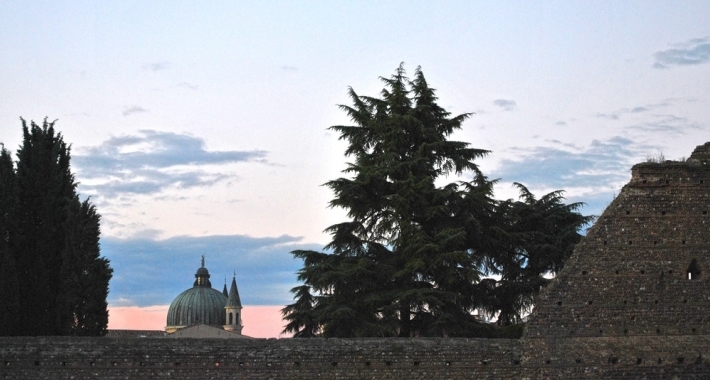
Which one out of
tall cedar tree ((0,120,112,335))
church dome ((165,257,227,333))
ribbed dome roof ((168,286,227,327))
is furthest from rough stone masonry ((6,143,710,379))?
ribbed dome roof ((168,286,227,327))

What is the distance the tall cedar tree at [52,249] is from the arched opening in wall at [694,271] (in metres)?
16.5

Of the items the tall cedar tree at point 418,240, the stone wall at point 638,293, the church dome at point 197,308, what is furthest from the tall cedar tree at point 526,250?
the church dome at point 197,308

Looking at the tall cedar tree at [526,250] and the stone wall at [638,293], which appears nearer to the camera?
the stone wall at [638,293]

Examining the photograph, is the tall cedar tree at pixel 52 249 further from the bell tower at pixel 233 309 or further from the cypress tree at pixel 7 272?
the bell tower at pixel 233 309

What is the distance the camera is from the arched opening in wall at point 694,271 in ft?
66.4

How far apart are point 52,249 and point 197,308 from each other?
6843 cm

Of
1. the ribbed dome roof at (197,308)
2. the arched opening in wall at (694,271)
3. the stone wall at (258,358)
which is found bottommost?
the stone wall at (258,358)

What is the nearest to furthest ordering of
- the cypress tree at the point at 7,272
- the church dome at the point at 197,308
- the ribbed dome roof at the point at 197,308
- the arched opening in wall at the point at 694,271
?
the arched opening in wall at the point at 694,271
the cypress tree at the point at 7,272
the church dome at the point at 197,308
the ribbed dome roof at the point at 197,308

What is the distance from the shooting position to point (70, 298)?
25844 millimetres

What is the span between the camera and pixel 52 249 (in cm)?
2605

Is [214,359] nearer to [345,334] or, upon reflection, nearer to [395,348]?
A: [395,348]

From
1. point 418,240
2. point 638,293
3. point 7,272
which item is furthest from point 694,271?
point 7,272

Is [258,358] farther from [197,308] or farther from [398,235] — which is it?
[197,308]

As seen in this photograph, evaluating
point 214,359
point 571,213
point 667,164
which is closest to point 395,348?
point 214,359
